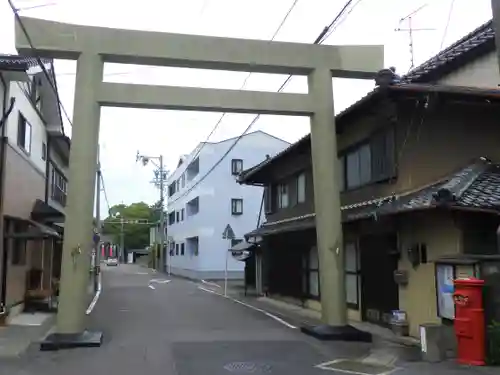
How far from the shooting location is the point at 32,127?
18.6m

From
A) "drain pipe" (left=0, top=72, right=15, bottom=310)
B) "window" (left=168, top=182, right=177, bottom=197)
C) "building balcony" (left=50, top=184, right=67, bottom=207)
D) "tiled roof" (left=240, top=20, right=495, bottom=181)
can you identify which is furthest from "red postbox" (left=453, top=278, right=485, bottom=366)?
"window" (left=168, top=182, right=177, bottom=197)

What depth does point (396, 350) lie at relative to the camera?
→ 10836mm

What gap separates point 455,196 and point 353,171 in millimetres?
6218

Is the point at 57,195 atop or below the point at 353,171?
atop

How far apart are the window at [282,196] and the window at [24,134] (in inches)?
374

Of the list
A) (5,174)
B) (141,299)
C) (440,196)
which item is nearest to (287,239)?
(141,299)

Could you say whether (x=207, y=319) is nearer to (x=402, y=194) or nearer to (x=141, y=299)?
(x=402, y=194)

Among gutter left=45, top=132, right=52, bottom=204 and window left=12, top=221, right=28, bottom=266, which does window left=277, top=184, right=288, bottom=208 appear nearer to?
gutter left=45, top=132, right=52, bottom=204

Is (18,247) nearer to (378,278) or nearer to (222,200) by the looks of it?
(378,278)

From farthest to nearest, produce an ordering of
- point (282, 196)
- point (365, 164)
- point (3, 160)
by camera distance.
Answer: point (282, 196), point (365, 164), point (3, 160)

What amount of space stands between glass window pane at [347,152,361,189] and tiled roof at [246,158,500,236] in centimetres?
170

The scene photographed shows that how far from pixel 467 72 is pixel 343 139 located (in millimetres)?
3825

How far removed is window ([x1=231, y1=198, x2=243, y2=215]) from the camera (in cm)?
4294

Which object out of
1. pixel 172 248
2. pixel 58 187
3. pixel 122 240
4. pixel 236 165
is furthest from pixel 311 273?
pixel 122 240
